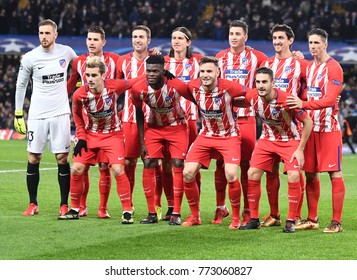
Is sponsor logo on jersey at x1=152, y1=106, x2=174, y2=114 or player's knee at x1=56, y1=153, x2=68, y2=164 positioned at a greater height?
sponsor logo on jersey at x1=152, y1=106, x2=174, y2=114

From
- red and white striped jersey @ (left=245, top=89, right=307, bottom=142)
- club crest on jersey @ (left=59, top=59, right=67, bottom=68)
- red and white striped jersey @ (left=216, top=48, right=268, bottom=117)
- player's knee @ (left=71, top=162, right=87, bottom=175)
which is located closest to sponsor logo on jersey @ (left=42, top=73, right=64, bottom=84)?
club crest on jersey @ (left=59, top=59, right=67, bottom=68)

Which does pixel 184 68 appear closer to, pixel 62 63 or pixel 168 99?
pixel 168 99

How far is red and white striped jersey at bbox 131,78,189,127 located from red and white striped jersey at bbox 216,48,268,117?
754 millimetres

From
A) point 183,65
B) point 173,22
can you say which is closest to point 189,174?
point 183,65

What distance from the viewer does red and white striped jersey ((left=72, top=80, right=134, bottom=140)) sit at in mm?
11172

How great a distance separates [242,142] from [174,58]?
140 cm

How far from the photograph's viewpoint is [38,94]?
11.9 metres

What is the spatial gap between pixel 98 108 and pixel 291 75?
230 centimetres

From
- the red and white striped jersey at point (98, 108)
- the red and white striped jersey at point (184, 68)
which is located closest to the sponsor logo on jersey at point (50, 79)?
the red and white striped jersey at point (98, 108)

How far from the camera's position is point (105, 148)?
1129 cm

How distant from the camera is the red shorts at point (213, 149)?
35.7 feet

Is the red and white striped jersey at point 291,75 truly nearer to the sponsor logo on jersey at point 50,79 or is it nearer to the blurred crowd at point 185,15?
the sponsor logo on jersey at point 50,79

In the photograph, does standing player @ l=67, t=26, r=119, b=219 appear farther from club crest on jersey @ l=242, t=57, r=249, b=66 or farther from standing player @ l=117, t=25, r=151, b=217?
club crest on jersey @ l=242, t=57, r=249, b=66
